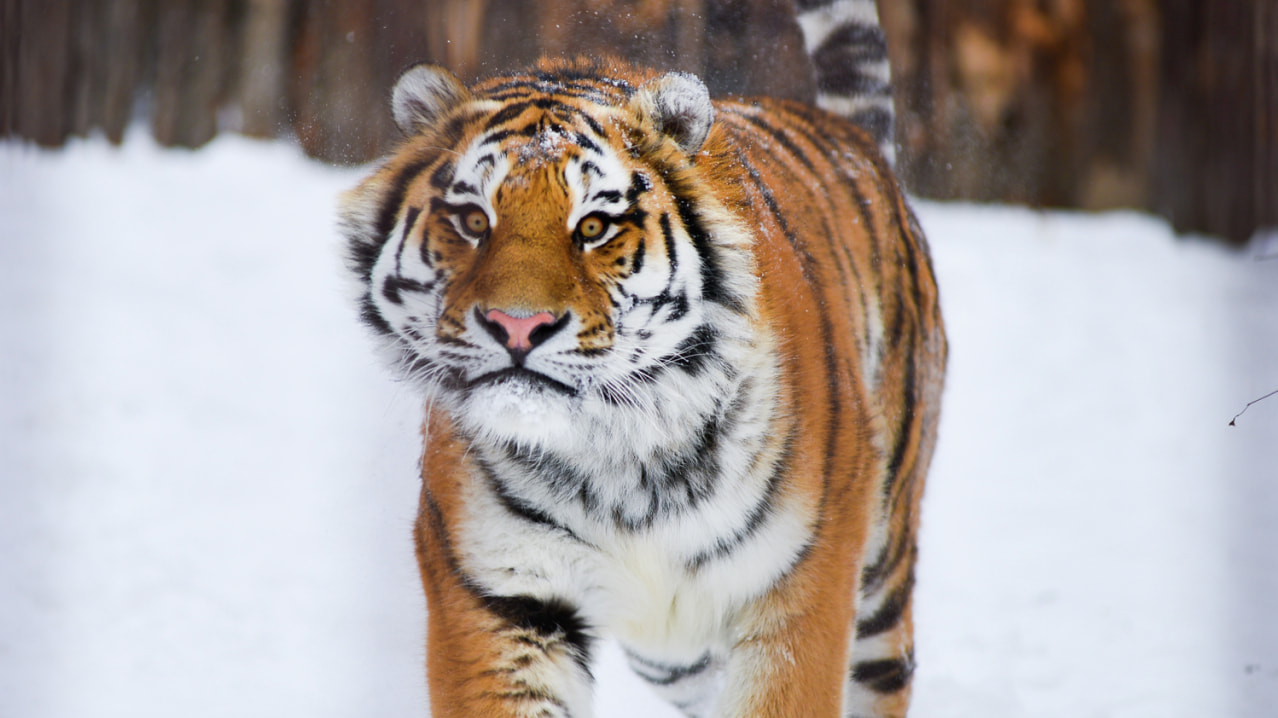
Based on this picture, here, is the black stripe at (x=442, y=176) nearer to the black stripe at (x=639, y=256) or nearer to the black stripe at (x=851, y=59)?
the black stripe at (x=639, y=256)

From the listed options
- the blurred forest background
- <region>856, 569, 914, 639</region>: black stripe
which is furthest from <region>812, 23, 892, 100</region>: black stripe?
<region>856, 569, 914, 639</region>: black stripe

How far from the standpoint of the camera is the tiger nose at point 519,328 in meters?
0.97

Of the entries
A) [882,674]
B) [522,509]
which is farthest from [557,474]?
[882,674]

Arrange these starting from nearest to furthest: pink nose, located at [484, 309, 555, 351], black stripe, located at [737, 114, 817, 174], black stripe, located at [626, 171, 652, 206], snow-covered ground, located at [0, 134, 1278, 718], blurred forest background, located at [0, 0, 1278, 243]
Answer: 1. pink nose, located at [484, 309, 555, 351]
2. black stripe, located at [626, 171, 652, 206]
3. blurred forest background, located at [0, 0, 1278, 243]
4. black stripe, located at [737, 114, 817, 174]
5. snow-covered ground, located at [0, 134, 1278, 718]

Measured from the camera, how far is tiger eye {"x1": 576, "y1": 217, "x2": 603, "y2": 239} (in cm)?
104

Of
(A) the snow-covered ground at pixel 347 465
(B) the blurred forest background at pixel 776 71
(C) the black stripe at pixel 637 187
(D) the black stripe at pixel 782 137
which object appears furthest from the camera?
(A) the snow-covered ground at pixel 347 465

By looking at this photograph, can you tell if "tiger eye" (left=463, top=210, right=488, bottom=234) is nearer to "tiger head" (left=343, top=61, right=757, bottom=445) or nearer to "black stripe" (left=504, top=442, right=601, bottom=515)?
"tiger head" (left=343, top=61, right=757, bottom=445)

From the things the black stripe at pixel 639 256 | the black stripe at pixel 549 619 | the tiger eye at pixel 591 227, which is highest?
the tiger eye at pixel 591 227

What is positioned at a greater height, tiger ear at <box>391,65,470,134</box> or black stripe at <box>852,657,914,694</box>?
tiger ear at <box>391,65,470,134</box>

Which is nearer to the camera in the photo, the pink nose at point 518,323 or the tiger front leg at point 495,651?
the pink nose at point 518,323

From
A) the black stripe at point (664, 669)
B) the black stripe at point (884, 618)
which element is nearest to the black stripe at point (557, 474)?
the black stripe at point (664, 669)

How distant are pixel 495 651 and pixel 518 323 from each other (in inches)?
14.9

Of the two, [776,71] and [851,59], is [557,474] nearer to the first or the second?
[776,71]

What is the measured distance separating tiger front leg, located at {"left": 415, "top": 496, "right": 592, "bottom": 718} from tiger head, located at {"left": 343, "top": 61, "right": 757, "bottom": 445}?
18 centimetres
